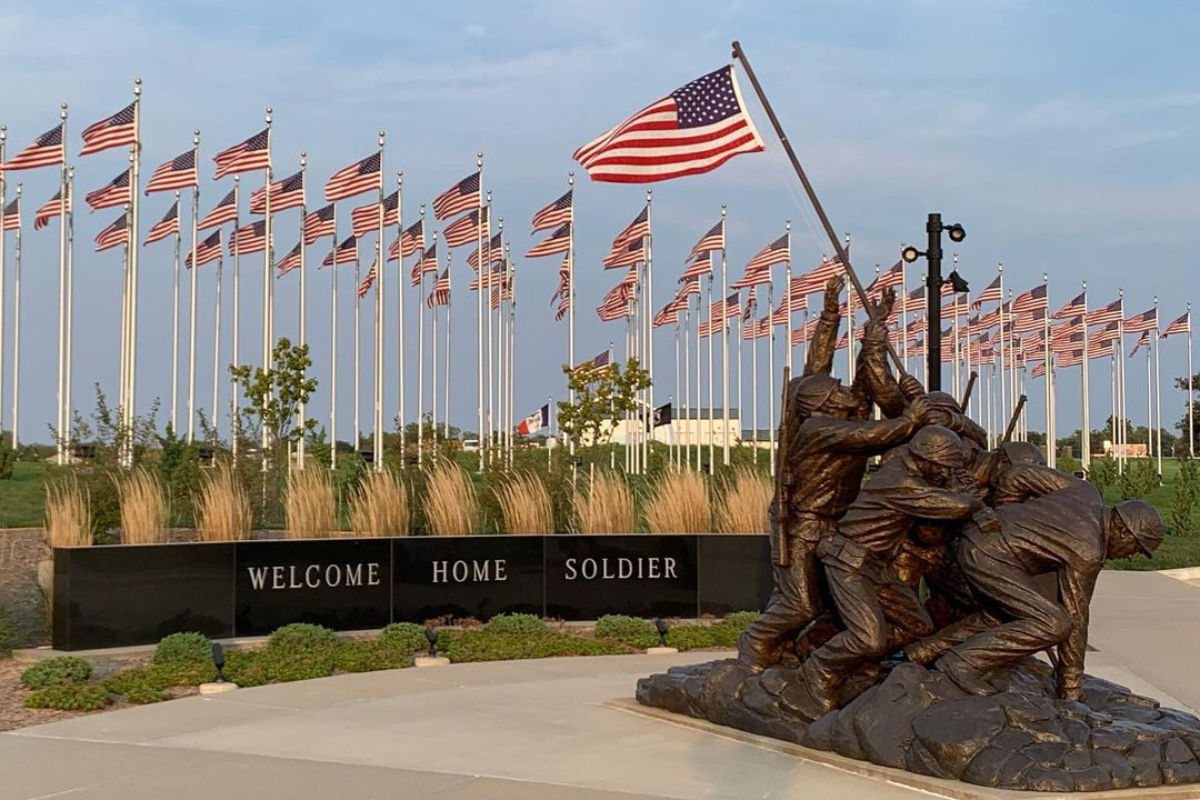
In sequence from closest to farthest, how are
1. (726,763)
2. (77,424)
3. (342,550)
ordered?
(726,763) < (342,550) < (77,424)

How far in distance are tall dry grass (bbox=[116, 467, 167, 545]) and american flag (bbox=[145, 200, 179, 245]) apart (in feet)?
66.9

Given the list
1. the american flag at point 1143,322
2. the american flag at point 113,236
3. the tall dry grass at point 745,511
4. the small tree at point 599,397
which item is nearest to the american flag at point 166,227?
the american flag at point 113,236

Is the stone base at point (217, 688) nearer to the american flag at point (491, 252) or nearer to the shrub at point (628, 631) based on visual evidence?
the shrub at point (628, 631)

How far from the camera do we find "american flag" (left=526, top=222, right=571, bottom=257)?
34844mm

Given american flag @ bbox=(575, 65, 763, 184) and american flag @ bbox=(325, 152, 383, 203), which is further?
american flag @ bbox=(325, 152, 383, 203)

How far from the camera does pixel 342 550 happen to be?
1418 cm

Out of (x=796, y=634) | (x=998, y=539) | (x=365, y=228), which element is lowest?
(x=796, y=634)

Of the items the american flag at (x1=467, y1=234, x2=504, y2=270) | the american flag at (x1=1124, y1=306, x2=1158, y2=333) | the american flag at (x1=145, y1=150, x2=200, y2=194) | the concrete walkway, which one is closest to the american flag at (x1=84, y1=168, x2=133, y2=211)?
the american flag at (x1=145, y1=150, x2=200, y2=194)

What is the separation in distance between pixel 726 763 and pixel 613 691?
2.84 metres

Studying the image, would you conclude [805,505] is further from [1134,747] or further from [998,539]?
[1134,747]

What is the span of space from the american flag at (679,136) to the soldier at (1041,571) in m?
7.08

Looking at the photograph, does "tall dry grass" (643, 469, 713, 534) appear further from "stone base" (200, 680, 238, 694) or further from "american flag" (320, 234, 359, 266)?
"american flag" (320, 234, 359, 266)

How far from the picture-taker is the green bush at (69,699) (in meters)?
10.0

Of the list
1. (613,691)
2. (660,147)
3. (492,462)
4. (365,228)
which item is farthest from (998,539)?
(365,228)
